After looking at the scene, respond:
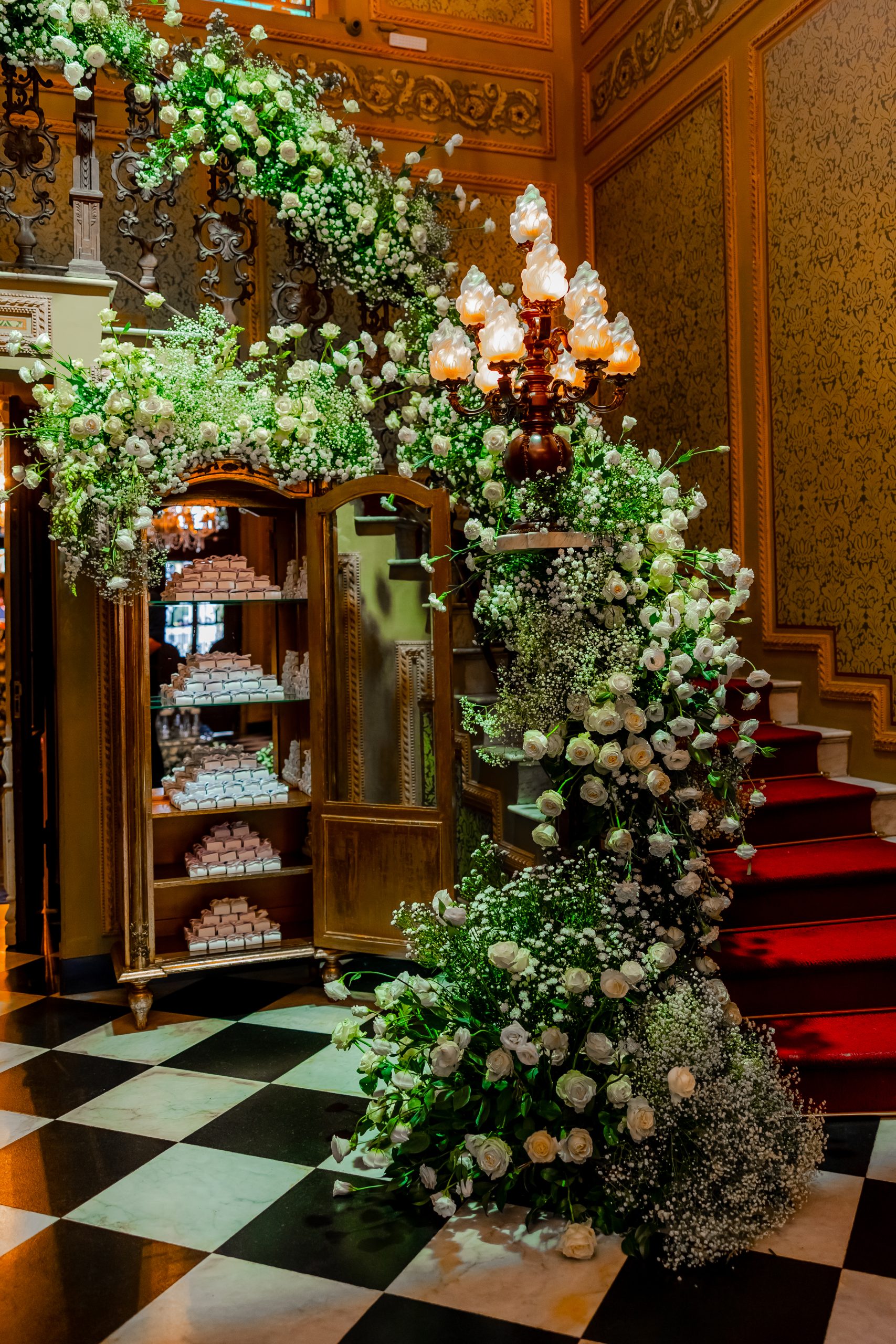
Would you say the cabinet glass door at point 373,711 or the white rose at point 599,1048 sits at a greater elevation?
the cabinet glass door at point 373,711

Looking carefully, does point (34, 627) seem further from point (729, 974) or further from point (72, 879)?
point (729, 974)

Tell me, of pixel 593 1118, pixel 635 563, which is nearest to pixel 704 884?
pixel 593 1118

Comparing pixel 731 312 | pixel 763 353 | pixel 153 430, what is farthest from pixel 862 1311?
pixel 731 312

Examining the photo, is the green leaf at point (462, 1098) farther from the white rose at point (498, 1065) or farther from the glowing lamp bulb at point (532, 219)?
the glowing lamp bulb at point (532, 219)

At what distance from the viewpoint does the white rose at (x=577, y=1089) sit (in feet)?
7.93

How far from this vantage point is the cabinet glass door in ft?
13.0

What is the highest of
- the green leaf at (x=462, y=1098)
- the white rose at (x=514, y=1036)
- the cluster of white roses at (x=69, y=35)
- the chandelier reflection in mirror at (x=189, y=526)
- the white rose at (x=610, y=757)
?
the cluster of white roses at (x=69, y=35)

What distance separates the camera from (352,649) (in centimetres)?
409

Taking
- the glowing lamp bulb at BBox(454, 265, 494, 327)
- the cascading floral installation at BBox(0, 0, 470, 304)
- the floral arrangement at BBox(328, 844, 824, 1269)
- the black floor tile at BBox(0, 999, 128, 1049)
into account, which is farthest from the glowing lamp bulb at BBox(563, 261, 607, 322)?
the black floor tile at BBox(0, 999, 128, 1049)

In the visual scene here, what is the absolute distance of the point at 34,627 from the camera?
4555 millimetres

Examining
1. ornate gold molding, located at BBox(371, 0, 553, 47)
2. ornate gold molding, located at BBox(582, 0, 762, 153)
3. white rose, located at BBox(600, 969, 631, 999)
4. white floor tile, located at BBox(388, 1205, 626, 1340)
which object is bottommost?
white floor tile, located at BBox(388, 1205, 626, 1340)

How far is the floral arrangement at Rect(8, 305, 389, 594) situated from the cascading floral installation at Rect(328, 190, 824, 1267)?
1.01 meters

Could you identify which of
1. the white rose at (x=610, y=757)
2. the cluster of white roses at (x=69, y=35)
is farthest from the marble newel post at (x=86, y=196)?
the white rose at (x=610, y=757)

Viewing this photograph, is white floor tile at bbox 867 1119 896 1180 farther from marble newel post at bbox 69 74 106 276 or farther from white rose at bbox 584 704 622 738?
marble newel post at bbox 69 74 106 276
